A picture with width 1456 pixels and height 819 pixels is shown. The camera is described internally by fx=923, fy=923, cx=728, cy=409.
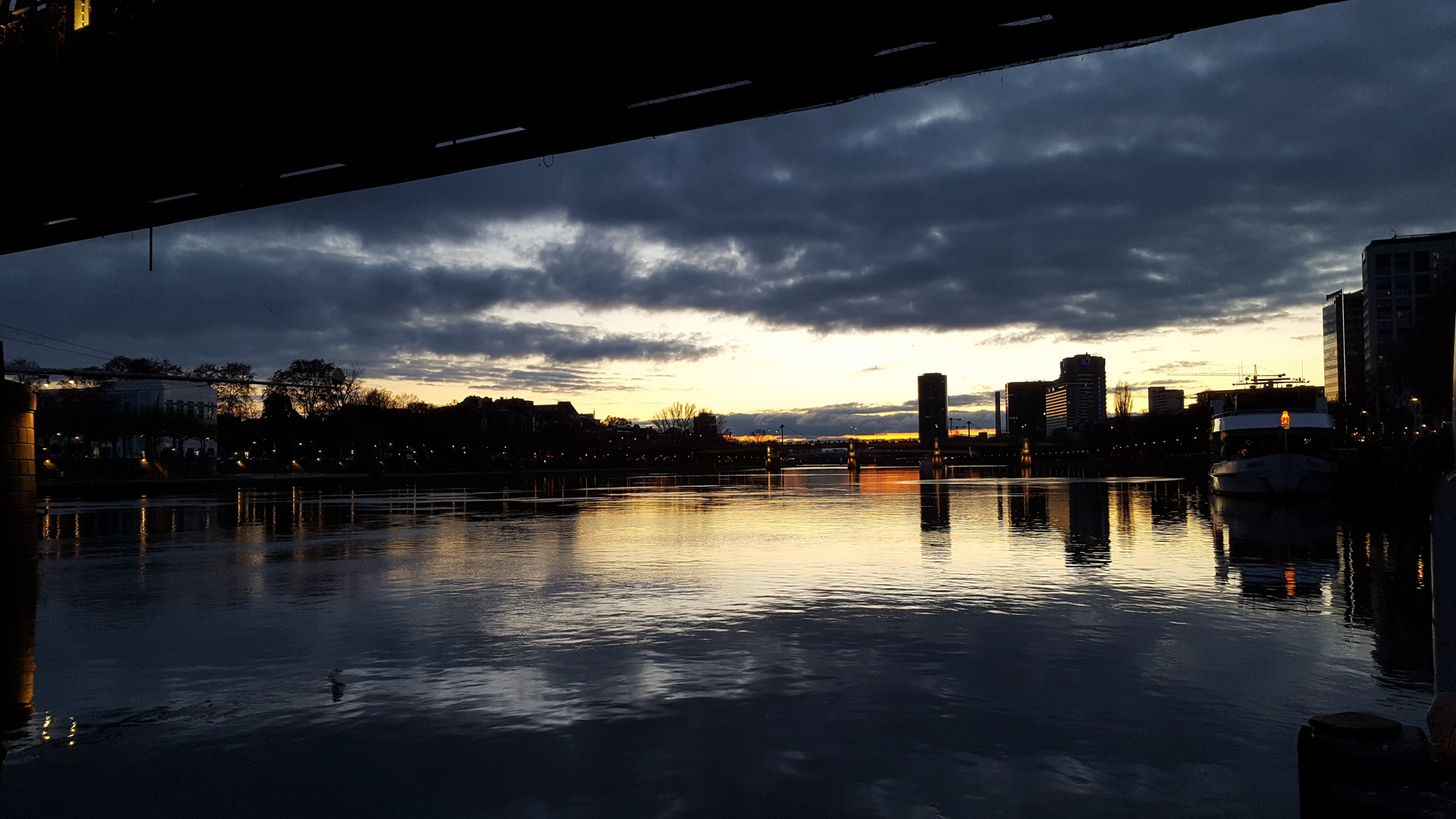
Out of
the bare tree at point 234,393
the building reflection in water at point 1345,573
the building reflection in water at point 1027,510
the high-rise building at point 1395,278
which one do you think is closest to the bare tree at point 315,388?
the bare tree at point 234,393

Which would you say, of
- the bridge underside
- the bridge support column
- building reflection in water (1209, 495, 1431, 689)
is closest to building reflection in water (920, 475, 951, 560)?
building reflection in water (1209, 495, 1431, 689)

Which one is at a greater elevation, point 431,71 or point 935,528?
point 431,71

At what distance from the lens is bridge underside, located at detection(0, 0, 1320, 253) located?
33.9ft

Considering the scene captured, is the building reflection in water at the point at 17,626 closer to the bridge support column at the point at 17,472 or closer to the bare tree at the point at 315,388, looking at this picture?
the bridge support column at the point at 17,472

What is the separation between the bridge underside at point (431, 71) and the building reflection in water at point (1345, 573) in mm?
6690

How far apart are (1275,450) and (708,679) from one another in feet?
126

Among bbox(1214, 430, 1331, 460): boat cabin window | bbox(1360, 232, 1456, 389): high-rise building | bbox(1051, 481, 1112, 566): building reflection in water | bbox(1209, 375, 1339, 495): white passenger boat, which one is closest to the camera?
bbox(1051, 481, 1112, 566): building reflection in water

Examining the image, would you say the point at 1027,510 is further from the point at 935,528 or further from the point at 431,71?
the point at 431,71

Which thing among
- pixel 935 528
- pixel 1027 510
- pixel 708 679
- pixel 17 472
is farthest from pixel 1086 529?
pixel 17 472

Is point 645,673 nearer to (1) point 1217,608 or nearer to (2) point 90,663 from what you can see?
(2) point 90,663

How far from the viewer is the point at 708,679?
8.66 meters

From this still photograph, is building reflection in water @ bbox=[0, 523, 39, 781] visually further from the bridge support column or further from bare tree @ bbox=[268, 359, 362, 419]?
bare tree @ bbox=[268, 359, 362, 419]

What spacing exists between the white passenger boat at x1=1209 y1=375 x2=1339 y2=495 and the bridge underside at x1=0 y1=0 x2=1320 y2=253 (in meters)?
31.9

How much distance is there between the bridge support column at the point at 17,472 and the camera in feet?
71.0
